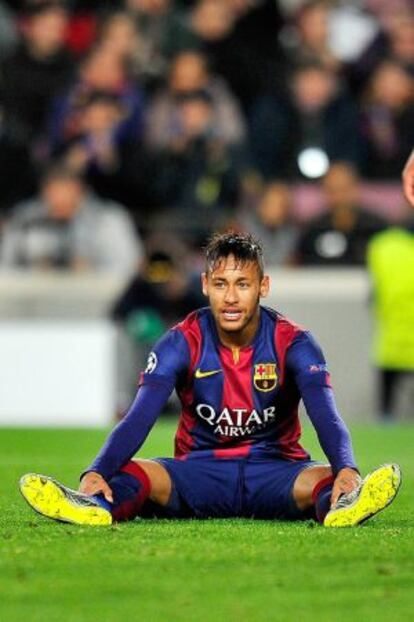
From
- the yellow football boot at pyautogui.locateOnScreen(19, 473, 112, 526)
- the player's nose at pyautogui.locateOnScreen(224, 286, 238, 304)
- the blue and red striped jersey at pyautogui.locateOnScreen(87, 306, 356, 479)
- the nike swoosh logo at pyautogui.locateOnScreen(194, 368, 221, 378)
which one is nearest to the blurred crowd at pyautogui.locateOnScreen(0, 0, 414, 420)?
the blue and red striped jersey at pyautogui.locateOnScreen(87, 306, 356, 479)

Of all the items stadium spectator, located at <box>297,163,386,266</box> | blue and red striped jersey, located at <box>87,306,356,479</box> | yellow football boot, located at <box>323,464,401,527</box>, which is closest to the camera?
yellow football boot, located at <box>323,464,401,527</box>

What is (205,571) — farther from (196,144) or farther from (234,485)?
(196,144)

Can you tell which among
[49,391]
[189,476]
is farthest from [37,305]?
[189,476]

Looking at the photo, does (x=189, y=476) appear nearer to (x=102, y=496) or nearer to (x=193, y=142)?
(x=102, y=496)

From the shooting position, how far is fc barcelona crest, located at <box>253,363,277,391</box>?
648 centimetres

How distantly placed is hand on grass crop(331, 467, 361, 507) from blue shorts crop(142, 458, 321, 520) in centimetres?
38

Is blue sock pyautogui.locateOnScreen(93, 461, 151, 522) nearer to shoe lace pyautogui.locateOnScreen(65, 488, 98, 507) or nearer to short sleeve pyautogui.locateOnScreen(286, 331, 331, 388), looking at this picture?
shoe lace pyautogui.locateOnScreen(65, 488, 98, 507)

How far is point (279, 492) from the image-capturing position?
653 centimetres

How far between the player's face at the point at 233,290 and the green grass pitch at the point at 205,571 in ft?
2.44

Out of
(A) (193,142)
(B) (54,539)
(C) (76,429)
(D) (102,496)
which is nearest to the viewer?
(B) (54,539)

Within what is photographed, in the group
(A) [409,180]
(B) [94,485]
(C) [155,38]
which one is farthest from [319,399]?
(C) [155,38]

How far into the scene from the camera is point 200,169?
1475 centimetres

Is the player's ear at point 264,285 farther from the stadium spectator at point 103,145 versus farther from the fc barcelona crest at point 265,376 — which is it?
the stadium spectator at point 103,145

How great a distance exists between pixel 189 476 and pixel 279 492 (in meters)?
0.34
